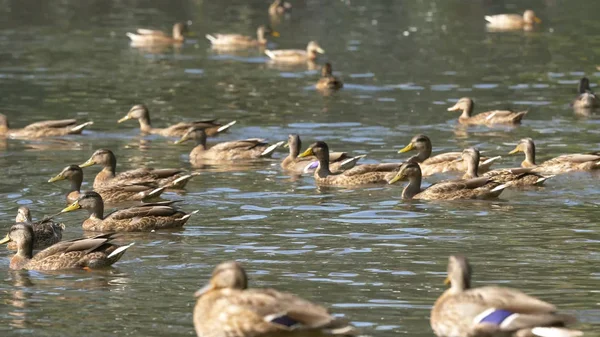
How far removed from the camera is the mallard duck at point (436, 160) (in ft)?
73.2

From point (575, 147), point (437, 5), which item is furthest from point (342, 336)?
point (437, 5)

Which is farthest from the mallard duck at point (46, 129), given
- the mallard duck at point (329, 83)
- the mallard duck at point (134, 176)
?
the mallard duck at point (329, 83)

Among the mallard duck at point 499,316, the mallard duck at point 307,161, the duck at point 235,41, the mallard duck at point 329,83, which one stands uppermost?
the duck at point 235,41

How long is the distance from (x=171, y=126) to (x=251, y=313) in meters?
16.8

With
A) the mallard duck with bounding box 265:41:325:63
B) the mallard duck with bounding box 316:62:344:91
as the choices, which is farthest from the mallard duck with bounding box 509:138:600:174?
the mallard duck with bounding box 265:41:325:63

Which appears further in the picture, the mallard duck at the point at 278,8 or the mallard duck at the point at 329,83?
the mallard duck at the point at 278,8

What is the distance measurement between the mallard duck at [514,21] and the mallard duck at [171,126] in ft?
67.6

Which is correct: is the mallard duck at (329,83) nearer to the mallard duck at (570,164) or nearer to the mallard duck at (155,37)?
the mallard duck at (570,164)

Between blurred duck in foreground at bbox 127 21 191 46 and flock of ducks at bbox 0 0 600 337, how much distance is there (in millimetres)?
10463

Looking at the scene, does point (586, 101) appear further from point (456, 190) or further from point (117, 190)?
point (117, 190)

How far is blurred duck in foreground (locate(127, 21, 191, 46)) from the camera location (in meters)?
42.5

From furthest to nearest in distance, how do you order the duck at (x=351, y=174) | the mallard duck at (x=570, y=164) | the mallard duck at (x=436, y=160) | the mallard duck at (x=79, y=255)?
1. the mallard duck at (x=436, y=160)
2. the mallard duck at (x=570, y=164)
3. the duck at (x=351, y=174)
4. the mallard duck at (x=79, y=255)

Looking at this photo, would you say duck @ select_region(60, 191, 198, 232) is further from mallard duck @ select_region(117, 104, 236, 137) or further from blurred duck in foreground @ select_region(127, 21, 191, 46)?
blurred duck in foreground @ select_region(127, 21, 191, 46)

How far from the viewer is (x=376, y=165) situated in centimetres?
2170
